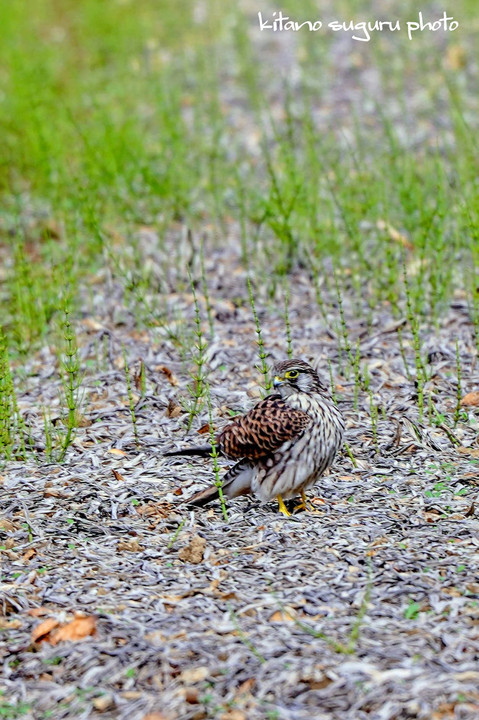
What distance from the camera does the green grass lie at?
6590mm

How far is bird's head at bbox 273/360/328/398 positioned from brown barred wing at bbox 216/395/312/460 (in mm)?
65

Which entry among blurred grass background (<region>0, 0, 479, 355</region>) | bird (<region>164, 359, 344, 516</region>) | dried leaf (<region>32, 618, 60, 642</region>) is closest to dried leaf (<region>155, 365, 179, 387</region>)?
blurred grass background (<region>0, 0, 479, 355</region>)

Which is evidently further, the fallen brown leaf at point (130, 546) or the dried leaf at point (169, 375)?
the dried leaf at point (169, 375)

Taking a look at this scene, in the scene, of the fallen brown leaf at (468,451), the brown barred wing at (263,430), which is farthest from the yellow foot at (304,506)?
the fallen brown leaf at (468,451)

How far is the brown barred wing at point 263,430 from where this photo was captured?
440 cm

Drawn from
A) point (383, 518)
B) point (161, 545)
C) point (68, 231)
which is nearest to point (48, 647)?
point (161, 545)

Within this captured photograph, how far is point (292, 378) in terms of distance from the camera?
15.1ft

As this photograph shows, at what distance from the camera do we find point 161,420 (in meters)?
5.41

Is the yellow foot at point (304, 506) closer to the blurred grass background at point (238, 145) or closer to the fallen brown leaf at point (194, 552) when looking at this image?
the fallen brown leaf at point (194, 552)

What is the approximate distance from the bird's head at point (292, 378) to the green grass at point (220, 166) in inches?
10.8

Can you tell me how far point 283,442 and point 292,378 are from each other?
1.08 ft

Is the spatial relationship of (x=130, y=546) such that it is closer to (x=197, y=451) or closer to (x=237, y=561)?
(x=237, y=561)

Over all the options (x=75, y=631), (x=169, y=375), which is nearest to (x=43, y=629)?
(x=75, y=631)

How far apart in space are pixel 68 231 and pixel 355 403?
2997 millimetres
